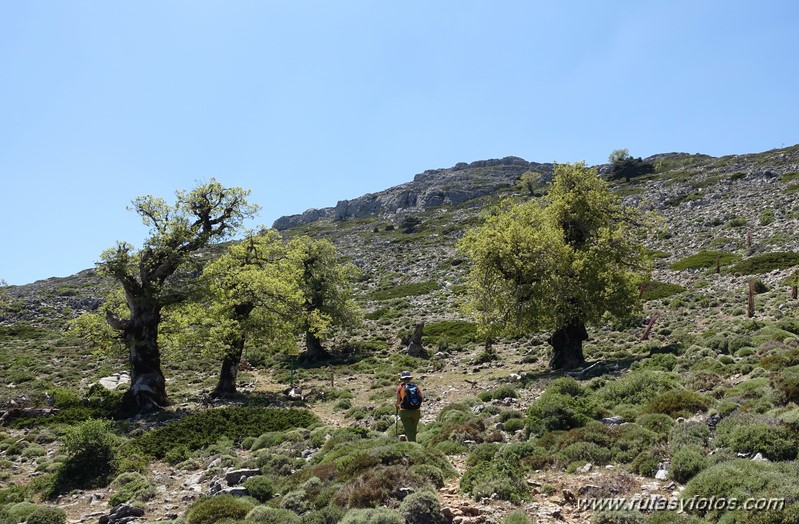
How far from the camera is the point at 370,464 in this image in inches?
442

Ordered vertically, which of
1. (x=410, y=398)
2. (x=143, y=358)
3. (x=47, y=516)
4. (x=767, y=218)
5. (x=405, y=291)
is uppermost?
(x=767, y=218)

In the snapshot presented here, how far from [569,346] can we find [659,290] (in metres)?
20.1

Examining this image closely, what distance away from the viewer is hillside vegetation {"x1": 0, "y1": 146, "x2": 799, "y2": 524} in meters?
9.28

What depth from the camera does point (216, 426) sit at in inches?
781

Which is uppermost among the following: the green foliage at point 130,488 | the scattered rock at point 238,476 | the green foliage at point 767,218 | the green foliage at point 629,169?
the green foliage at point 629,169

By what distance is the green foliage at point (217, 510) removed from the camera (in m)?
→ 10.0

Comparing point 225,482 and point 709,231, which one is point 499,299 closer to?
point 225,482

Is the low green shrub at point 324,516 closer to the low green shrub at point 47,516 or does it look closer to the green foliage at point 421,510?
the green foliage at point 421,510

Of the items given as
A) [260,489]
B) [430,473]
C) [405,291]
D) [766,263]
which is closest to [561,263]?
[430,473]

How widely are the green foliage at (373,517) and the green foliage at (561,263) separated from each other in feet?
56.5

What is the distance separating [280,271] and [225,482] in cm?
1758

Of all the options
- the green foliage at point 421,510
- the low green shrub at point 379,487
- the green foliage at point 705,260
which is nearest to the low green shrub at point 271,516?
the low green shrub at point 379,487

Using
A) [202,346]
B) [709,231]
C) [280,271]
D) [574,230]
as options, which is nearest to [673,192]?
[709,231]

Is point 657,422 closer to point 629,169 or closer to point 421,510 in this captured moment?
point 421,510
